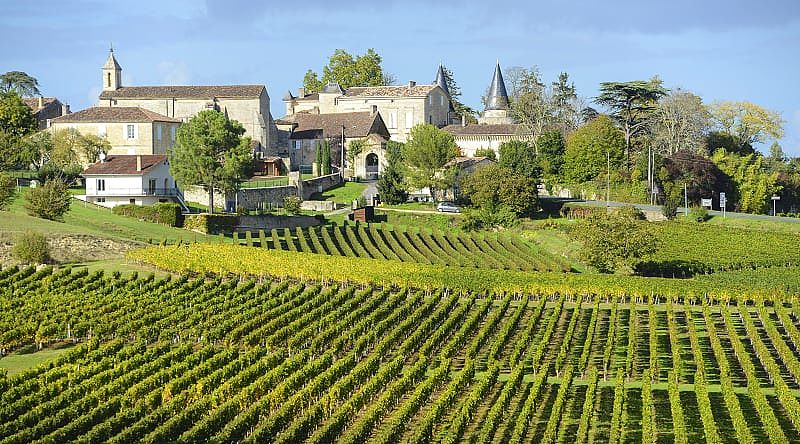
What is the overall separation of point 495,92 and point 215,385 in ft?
251

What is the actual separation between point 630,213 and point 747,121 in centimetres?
3594

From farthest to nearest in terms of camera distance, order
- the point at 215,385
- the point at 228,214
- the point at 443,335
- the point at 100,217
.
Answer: the point at 228,214, the point at 100,217, the point at 443,335, the point at 215,385

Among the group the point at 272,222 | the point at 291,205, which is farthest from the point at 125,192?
the point at 291,205

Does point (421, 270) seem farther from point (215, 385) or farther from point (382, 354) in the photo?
point (215, 385)

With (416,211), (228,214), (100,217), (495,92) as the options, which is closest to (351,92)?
(495,92)

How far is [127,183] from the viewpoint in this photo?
62.0 metres

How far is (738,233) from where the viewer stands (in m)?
58.9

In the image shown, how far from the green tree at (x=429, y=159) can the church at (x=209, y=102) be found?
40.2ft

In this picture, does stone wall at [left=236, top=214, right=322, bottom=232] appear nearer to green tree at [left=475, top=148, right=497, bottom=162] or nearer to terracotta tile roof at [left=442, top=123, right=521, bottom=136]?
green tree at [left=475, top=148, right=497, bottom=162]

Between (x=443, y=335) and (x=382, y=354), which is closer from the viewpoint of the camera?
(x=382, y=354)

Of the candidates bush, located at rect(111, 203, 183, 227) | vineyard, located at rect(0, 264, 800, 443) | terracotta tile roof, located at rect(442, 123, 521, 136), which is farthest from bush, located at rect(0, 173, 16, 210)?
terracotta tile roof, located at rect(442, 123, 521, 136)

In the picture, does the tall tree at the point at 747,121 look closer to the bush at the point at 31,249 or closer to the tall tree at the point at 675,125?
the tall tree at the point at 675,125

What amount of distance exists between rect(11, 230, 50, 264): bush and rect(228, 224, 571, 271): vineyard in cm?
1059

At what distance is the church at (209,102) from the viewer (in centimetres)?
8175
